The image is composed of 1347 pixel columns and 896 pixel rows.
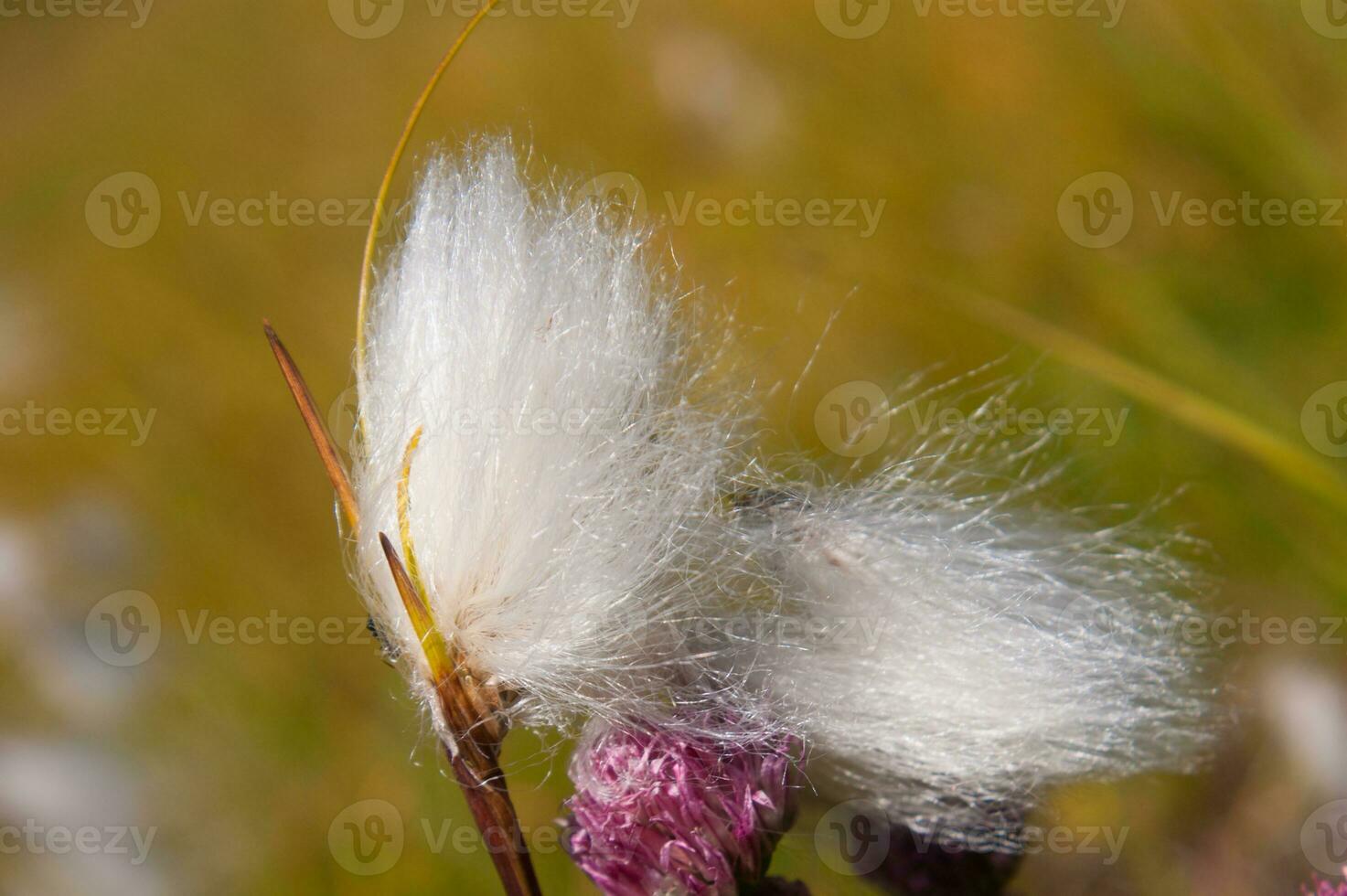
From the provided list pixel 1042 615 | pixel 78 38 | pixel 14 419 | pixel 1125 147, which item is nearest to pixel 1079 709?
pixel 1042 615

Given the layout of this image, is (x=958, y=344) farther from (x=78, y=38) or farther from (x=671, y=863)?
(x=78, y=38)

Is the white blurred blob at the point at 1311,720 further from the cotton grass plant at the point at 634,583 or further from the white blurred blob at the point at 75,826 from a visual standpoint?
the white blurred blob at the point at 75,826

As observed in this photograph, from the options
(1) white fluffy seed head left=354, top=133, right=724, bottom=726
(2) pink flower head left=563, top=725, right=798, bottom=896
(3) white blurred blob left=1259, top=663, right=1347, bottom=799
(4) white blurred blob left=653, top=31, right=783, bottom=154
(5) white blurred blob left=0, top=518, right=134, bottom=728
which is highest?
(4) white blurred blob left=653, top=31, right=783, bottom=154

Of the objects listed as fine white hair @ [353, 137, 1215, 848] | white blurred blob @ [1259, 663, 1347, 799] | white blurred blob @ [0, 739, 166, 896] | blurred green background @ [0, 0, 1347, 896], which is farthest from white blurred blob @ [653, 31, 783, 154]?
white blurred blob @ [0, 739, 166, 896]

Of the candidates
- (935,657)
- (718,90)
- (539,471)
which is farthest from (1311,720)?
(718,90)

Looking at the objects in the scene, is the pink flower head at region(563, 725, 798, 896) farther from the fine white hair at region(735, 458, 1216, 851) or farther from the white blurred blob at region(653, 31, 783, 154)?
the white blurred blob at region(653, 31, 783, 154)

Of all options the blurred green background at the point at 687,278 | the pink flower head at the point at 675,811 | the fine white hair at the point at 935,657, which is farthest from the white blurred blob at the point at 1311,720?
the pink flower head at the point at 675,811
